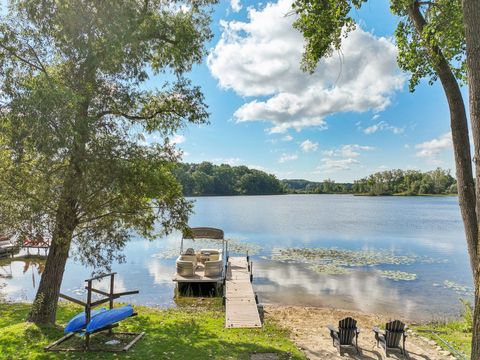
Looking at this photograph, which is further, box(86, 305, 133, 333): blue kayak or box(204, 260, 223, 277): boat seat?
box(204, 260, 223, 277): boat seat

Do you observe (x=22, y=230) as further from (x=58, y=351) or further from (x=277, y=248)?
(x=277, y=248)

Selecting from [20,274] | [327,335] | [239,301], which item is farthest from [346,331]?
[20,274]

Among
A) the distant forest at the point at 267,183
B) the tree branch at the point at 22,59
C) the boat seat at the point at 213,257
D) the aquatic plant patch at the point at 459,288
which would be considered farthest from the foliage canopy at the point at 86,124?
the distant forest at the point at 267,183

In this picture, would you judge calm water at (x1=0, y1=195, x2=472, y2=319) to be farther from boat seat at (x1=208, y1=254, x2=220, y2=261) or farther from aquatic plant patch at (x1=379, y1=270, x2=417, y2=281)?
boat seat at (x1=208, y1=254, x2=220, y2=261)

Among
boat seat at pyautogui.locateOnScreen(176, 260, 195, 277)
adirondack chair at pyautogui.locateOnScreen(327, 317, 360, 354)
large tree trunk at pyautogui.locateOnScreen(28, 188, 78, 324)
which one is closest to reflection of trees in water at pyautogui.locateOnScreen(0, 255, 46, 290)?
boat seat at pyautogui.locateOnScreen(176, 260, 195, 277)

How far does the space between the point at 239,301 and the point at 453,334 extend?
6.64 m

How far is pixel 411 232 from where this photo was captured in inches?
1539

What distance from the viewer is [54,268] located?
28.3ft

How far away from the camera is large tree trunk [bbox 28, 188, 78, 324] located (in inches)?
317

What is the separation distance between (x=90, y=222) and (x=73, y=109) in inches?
154

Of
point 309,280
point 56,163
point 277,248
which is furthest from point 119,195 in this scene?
point 277,248

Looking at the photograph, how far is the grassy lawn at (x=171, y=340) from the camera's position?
7.07 meters

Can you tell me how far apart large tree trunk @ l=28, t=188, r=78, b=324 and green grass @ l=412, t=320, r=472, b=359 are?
9945 mm

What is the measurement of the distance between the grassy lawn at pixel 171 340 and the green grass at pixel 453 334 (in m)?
4.28
